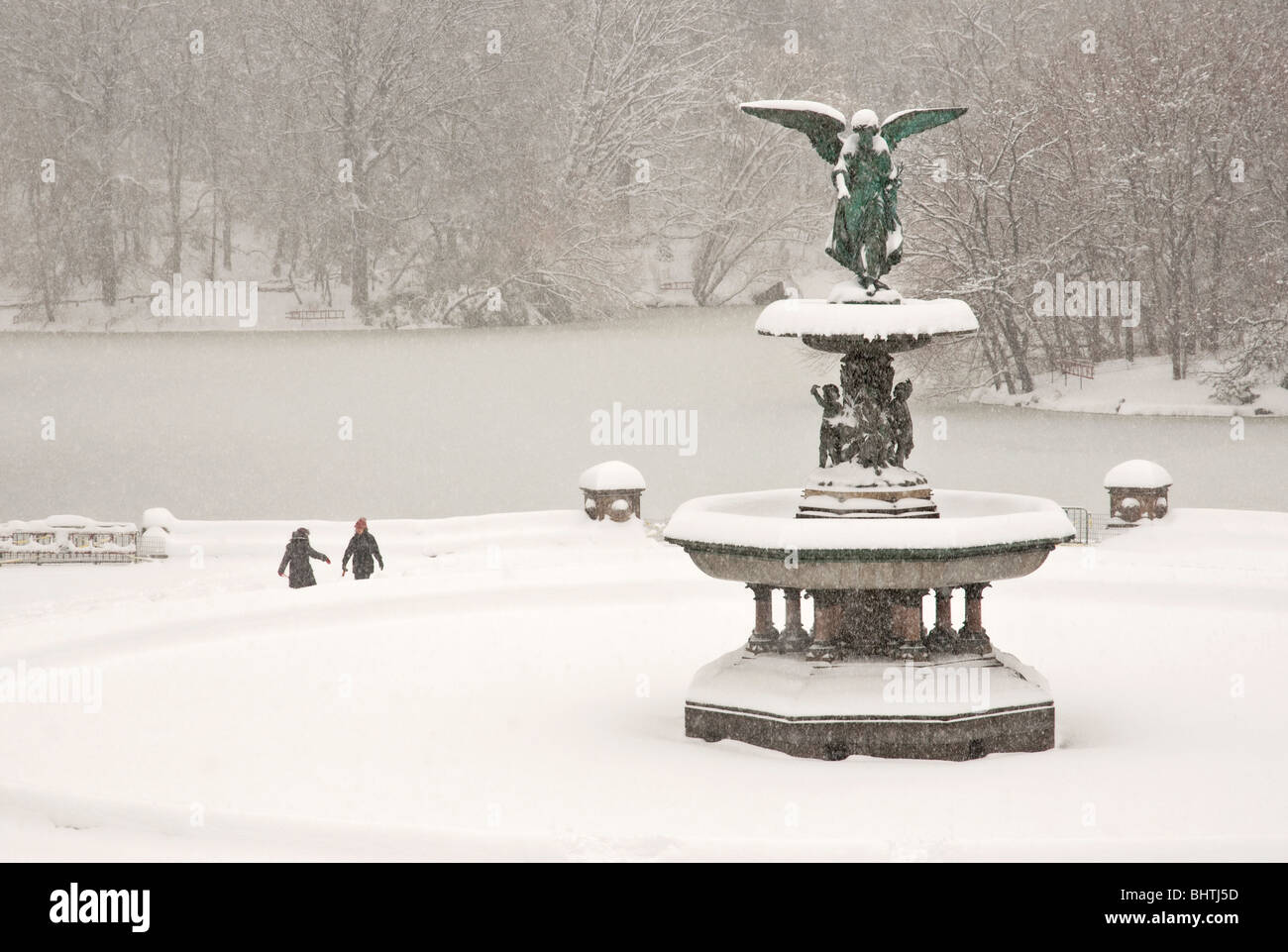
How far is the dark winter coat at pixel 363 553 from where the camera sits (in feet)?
59.1

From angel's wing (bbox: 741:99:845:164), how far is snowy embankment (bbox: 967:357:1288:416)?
28149 mm

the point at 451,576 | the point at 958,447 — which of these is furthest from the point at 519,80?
the point at 451,576

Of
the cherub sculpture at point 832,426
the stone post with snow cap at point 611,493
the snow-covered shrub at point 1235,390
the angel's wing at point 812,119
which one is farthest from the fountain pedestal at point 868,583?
the snow-covered shrub at point 1235,390

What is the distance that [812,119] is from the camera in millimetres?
10062

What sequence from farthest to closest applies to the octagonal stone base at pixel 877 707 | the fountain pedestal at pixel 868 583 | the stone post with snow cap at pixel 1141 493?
the stone post with snow cap at pixel 1141 493
the octagonal stone base at pixel 877 707
the fountain pedestal at pixel 868 583

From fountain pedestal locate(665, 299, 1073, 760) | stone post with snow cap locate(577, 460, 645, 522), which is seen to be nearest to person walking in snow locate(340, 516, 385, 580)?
stone post with snow cap locate(577, 460, 645, 522)

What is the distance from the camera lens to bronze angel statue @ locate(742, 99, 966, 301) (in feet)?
32.9

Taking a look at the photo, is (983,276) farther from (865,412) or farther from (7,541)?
(865,412)

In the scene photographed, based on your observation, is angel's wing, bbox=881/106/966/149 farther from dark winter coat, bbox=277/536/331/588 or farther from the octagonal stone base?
dark winter coat, bbox=277/536/331/588

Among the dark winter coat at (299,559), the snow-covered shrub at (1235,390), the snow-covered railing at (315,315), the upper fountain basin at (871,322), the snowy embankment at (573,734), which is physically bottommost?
the snowy embankment at (573,734)

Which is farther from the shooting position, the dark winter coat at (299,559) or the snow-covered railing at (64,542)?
the snow-covered railing at (64,542)

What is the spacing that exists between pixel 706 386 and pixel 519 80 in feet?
59.7

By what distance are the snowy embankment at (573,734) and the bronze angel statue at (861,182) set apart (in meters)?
2.88

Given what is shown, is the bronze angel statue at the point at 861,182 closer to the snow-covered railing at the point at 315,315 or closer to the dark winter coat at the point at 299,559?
the dark winter coat at the point at 299,559
